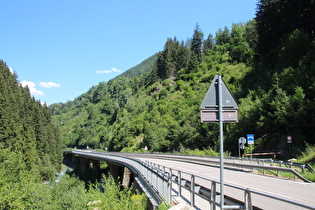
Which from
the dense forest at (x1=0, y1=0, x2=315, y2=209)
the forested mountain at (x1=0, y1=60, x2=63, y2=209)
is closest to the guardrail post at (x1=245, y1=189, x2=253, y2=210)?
the dense forest at (x1=0, y1=0, x2=315, y2=209)

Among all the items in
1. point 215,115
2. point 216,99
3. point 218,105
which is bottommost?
point 215,115

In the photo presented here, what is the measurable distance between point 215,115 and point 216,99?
32cm

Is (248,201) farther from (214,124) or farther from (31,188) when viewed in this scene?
(214,124)

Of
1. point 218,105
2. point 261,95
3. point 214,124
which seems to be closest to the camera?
point 218,105

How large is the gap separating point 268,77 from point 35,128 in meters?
54.7

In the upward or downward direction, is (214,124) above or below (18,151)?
above

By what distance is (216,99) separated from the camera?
505 centimetres

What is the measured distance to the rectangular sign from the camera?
494 cm

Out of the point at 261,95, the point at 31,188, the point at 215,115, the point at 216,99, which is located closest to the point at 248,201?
the point at 215,115

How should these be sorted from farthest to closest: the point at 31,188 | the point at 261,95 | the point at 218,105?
1. the point at 261,95
2. the point at 31,188
3. the point at 218,105

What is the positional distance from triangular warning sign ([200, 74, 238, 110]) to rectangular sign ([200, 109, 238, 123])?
8 centimetres

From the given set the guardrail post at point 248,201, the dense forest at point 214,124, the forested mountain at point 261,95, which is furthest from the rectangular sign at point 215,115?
the forested mountain at point 261,95

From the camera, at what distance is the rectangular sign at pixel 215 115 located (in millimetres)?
4938

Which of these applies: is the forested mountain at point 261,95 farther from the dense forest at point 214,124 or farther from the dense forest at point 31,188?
the dense forest at point 31,188
